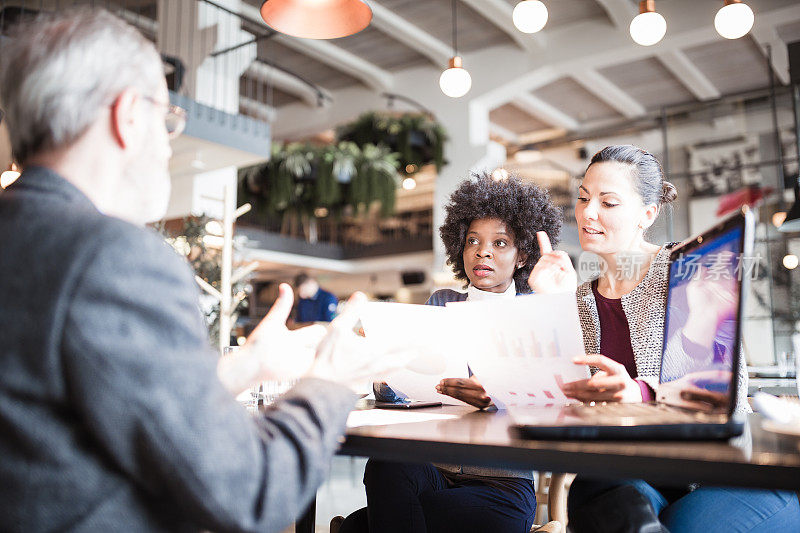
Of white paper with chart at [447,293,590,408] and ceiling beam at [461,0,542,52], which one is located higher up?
ceiling beam at [461,0,542,52]

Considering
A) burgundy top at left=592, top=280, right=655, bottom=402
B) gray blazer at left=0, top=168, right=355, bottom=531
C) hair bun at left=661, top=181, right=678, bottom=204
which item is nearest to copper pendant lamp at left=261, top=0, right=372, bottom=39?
hair bun at left=661, top=181, right=678, bottom=204

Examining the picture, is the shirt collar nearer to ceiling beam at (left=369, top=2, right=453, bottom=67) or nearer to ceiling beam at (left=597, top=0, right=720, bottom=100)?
ceiling beam at (left=369, top=2, right=453, bottom=67)

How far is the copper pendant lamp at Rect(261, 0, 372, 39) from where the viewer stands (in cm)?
260

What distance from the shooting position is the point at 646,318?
1.71 metres

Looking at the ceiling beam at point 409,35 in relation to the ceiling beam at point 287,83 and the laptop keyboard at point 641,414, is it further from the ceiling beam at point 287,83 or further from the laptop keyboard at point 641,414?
the laptop keyboard at point 641,414

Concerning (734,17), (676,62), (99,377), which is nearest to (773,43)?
(676,62)

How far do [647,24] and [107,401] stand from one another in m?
4.94

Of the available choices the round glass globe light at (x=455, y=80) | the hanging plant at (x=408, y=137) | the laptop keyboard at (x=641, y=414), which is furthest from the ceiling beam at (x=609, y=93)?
the laptop keyboard at (x=641, y=414)

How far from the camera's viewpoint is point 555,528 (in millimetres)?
1758

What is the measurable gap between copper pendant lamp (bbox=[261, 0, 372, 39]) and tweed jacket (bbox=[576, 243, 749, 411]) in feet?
4.94

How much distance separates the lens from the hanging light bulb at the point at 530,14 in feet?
17.4

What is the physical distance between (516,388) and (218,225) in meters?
4.06

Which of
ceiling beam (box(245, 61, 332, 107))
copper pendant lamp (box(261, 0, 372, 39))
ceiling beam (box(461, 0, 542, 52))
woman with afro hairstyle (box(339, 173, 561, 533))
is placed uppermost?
ceiling beam (box(245, 61, 332, 107))

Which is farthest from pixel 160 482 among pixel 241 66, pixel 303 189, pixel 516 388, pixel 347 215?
pixel 347 215
